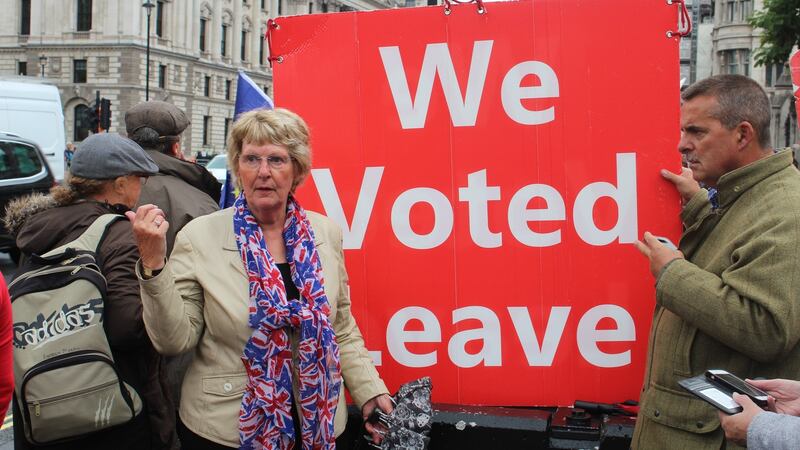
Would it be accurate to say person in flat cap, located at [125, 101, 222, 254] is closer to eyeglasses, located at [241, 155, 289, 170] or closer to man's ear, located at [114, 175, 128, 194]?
man's ear, located at [114, 175, 128, 194]

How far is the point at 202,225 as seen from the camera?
2.55m

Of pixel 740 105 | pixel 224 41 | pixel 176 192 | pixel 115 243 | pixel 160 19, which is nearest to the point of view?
pixel 740 105

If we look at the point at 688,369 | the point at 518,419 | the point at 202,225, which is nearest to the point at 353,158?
the point at 202,225

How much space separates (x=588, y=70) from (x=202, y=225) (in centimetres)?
139

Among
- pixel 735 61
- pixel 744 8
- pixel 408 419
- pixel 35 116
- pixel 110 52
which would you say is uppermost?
pixel 744 8

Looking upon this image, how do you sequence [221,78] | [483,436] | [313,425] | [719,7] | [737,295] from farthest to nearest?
[221,78] → [719,7] → [483,436] → [313,425] → [737,295]

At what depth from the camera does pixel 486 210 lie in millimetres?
2936

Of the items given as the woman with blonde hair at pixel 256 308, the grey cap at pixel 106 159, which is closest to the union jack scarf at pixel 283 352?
the woman with blonde hair at pixel 256 308

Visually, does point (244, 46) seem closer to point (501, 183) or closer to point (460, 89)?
point (460, 89)

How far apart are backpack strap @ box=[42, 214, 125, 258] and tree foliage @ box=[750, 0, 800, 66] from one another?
81.3 feet

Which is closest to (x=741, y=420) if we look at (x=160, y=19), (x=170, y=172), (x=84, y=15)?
(x=170, y=172)

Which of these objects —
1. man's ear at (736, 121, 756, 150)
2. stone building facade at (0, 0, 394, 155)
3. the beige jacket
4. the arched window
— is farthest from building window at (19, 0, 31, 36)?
man's ear at (736, 121, 756, 150)

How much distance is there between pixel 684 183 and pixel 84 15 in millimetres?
59243

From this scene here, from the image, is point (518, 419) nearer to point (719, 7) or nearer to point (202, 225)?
point (202, 225)
